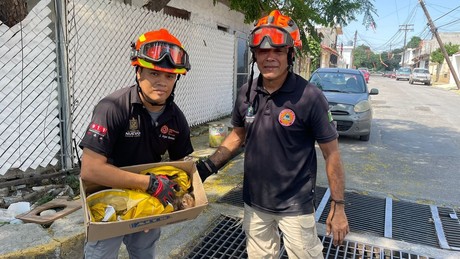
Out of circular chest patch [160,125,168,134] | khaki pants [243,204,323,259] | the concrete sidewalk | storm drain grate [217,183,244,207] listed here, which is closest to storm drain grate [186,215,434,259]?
the concrete sidewalk

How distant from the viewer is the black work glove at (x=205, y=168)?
7.79 feet

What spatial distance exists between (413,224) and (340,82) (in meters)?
5.52

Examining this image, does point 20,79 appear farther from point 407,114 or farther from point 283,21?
point 407,114

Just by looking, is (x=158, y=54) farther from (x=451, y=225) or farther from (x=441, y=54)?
(x=441, y=54)

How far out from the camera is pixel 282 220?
227cm

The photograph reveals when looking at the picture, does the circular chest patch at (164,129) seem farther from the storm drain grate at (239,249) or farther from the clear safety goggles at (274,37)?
the storm drain grate at (239,249)

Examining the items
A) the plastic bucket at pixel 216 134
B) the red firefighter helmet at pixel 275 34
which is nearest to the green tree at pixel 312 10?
the plastic bucket at pixel 216 134

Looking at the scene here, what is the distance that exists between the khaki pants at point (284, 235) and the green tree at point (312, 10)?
3578 millimetres

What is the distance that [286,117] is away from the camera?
2150 mm

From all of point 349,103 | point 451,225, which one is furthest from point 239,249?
point 349,103

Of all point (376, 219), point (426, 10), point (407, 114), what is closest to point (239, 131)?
point (376, 219)

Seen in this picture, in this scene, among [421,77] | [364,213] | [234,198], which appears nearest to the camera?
[364,213]

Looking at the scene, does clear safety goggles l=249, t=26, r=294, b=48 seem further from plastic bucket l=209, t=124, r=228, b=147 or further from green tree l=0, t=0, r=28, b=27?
plastic bucket l=209, t=124, r=228, b=147

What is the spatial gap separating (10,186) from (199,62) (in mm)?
4854
